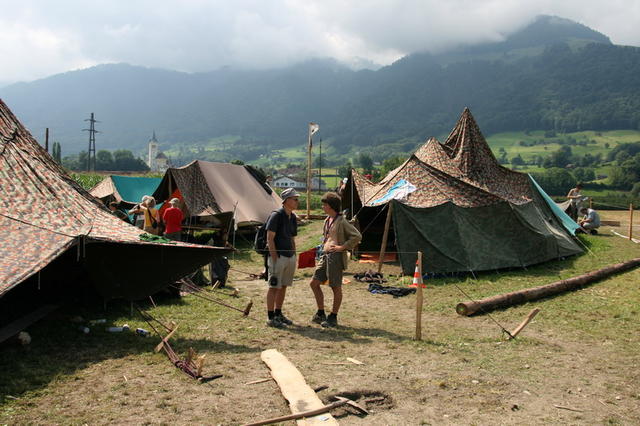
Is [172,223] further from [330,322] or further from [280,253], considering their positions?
[330,322]

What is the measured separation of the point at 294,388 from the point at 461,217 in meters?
7.98

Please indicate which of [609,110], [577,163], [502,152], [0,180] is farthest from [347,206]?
[609,110]

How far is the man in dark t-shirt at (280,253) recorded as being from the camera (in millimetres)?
6617

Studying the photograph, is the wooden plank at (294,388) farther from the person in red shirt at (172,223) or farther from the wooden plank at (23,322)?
the person in red shirt at (172,223)

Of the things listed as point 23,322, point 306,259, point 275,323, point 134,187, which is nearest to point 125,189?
point 134,187

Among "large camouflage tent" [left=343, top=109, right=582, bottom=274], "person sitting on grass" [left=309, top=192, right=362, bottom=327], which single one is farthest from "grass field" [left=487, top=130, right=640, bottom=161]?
"person sitting on grass" [left=309, top=192, right=362, bottom=327]

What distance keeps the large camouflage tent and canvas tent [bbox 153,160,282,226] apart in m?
4.37

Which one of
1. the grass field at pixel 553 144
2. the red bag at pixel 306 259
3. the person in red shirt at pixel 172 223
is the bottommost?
the red bag at pixel 306 259

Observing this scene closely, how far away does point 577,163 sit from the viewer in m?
100

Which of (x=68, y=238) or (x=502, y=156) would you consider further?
(x=502, y=156)

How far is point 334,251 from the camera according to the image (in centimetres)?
675

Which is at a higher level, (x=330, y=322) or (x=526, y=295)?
(x=526, y=295)

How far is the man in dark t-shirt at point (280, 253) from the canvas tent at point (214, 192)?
928cm

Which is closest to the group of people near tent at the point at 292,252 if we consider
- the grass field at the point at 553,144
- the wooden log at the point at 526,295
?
the wooden log at the point at 526,295
